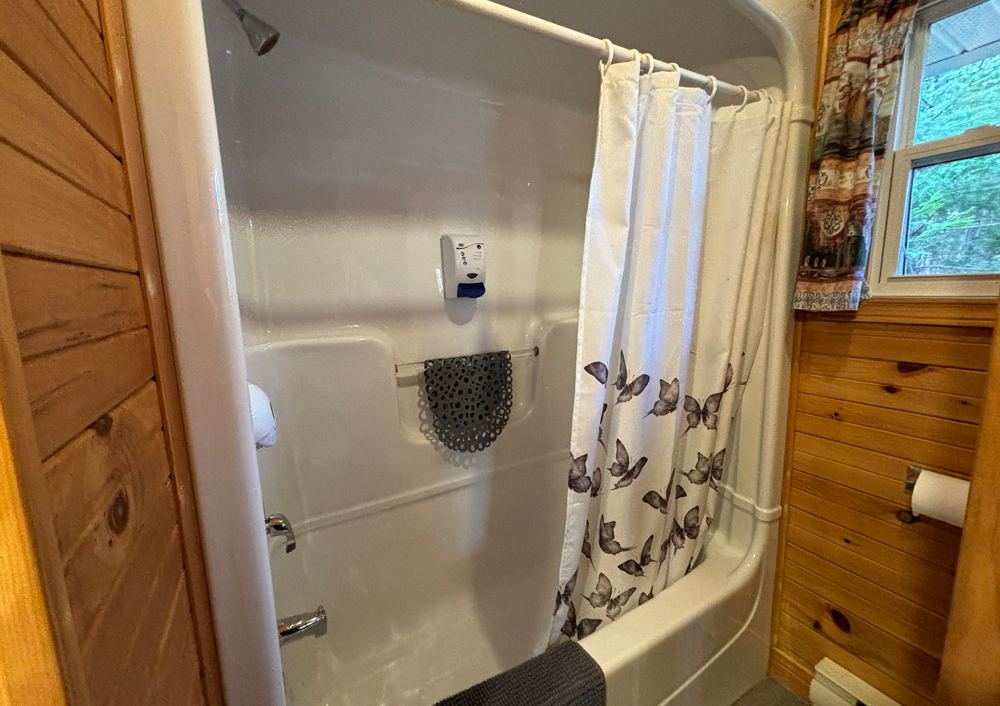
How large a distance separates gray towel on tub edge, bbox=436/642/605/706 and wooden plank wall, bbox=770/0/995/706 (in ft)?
2.40

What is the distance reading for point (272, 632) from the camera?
570 millimetres

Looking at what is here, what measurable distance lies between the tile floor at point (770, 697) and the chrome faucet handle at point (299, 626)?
1149 millimetres

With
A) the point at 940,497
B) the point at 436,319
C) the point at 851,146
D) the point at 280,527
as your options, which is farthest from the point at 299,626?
the point at 851,146

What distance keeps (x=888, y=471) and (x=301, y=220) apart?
153 centimetres

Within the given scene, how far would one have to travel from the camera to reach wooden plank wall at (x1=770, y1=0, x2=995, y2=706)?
0.90m

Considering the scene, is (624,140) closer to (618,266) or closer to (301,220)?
(618,266)

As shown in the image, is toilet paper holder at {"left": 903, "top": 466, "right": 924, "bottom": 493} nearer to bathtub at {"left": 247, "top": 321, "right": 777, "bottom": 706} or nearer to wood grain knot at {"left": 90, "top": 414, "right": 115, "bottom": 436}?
bathtub at {"left": 247, "top": 321, "right": 777, "bottom": 706}

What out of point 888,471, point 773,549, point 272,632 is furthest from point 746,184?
point 272,632

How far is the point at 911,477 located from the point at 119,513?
1.36 m

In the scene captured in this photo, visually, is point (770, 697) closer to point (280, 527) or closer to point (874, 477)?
point (874, 477)

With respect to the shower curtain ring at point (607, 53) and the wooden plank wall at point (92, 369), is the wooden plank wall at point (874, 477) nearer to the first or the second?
the shower curtain ring at point (607, 53)

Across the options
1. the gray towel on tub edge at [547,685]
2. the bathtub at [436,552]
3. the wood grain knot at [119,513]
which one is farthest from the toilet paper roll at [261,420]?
the gray towel on tub edge at [547,685]

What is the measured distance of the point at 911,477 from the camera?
0.96 metres

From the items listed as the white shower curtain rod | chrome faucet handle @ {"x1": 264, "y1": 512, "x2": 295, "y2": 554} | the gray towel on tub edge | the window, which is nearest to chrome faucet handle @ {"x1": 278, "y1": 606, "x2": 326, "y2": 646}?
chrome faucet handle @ {"x1": 264, "y1": 512, "x2": 295, "y2": 554}
